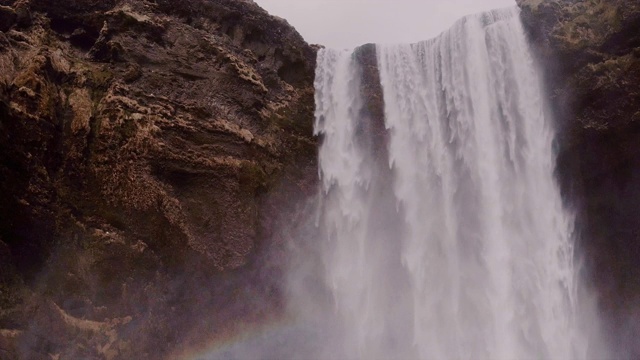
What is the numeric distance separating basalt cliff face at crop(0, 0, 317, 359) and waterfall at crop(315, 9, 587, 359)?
6.65ft

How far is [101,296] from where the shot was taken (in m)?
12.9

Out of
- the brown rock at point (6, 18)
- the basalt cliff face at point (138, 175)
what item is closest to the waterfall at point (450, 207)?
the basalt cliff face at point (138, 175)

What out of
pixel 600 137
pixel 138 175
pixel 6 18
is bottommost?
pixel 138 175

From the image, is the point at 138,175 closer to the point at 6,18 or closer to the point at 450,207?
the point at 6,18

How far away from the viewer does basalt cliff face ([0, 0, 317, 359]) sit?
1221 centimetres

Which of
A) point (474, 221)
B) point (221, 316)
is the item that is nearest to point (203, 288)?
point (221, 316)

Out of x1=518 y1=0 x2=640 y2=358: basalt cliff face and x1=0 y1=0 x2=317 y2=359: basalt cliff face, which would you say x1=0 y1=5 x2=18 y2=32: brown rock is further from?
x1=518 y1=0 x2=640 y2=358: basalt cliff face

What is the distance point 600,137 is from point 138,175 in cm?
1396

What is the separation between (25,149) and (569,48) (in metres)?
15.8

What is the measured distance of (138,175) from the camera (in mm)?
13531

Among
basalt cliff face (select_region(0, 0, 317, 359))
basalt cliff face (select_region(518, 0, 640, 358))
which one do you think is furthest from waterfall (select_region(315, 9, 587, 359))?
basalt cliff face (select_region(0, 0, 317, 359))

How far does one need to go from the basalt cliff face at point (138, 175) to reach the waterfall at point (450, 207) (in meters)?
2.03

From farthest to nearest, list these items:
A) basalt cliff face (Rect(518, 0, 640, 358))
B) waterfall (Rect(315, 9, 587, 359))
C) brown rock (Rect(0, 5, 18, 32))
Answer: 1. basalt cliff face (Rect(518, 0, 640, 358))
2. waterfall (Rect(315, 9, 587, 359))
3. brown rock (Rect(0, 5, 18, 32))

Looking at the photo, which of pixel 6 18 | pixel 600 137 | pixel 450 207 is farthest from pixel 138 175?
pixel 600 137
